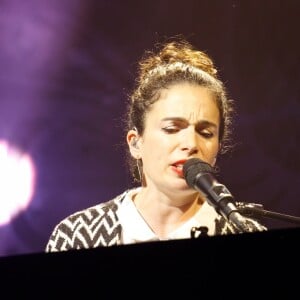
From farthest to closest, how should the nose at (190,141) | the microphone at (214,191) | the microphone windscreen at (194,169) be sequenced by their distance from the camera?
the nose at (190,141) < the microphone windscreen at (194,169) < the microphone at (214,191)

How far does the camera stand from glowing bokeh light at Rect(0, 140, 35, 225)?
2.04m

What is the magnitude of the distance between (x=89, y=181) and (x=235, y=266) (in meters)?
1.12

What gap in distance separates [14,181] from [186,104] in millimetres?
666

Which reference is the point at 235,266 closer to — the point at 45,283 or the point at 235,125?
the point at 45,283

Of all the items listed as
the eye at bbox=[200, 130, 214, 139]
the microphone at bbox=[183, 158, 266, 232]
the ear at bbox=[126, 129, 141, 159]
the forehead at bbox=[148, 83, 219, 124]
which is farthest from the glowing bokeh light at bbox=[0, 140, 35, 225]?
the microphone at bbox=[183, 158, 266, 232]

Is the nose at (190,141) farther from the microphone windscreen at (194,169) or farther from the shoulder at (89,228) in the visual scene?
the microphone windscreen at (194,169)

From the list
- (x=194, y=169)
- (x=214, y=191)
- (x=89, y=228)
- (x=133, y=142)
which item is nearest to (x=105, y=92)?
(x=133, y=142)

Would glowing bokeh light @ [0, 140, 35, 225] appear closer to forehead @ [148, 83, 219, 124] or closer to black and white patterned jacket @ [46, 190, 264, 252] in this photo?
black and white patterned jacket @ [46, 190, 264, 252]

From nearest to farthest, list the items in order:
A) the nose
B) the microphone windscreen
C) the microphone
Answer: the microphone, the microphone windscreen, the nose

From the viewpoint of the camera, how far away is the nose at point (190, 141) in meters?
1.83

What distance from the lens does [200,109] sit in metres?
1.89

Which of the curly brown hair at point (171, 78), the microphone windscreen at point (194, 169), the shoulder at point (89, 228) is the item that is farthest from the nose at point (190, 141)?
the microphone windscreen at point (194, 169)

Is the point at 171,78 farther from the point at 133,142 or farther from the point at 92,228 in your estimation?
the point at 92,228

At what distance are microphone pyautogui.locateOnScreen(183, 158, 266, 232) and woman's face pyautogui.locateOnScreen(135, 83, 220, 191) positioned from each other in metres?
0.41
